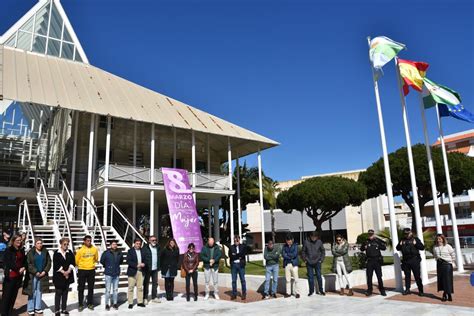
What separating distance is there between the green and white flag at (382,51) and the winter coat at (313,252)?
5562 millimetres

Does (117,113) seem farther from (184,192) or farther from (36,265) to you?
(36,265)

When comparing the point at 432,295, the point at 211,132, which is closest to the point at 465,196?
the point at 211,132

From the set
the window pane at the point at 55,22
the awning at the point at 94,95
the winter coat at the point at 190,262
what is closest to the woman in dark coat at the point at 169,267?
the winter coat at the point at 190,262

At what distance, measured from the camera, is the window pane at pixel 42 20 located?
21.9 meters

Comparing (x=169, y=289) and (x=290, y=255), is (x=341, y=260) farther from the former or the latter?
(x=169, y=289)

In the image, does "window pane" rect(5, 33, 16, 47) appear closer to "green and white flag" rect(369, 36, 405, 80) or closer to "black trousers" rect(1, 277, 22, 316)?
"black trousers" rect(1, 277, 22, 316)

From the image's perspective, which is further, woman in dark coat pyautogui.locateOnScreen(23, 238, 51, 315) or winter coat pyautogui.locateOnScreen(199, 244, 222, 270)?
winter coat pyautogui.locateOnScreen(199, 244, 222, 270)

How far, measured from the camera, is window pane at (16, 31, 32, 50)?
20.9m

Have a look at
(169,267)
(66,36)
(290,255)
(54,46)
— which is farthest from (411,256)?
(66,36)

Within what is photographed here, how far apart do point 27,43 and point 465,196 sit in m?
49.8

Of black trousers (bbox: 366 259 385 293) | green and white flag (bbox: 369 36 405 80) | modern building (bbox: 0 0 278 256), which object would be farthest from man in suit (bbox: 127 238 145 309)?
green and white flag (bbox: 369 36 405 80)

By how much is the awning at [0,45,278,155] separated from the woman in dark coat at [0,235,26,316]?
823 centimetres

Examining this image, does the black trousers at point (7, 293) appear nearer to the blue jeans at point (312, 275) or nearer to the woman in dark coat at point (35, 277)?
the woman in dark coat at point (35, 277)

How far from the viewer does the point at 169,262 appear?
10039 millimetres
